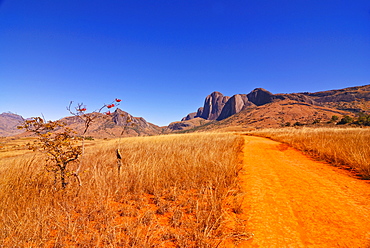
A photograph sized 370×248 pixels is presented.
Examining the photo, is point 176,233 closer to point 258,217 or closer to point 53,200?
point 258,217

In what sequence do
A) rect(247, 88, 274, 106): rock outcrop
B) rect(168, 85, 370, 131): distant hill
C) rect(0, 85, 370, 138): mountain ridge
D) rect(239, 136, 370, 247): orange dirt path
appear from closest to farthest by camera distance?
rect(239, 136, 370, 247): orange dirt path
rect(0, 85, 370, 138): mountain ridge
rect(168, 85, 370, 131): distant hill
rect(247, 88, 274, 106): rock outcrop

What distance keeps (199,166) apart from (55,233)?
11.9 feet

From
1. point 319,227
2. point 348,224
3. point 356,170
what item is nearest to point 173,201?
point 319,227

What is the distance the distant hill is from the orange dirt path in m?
49.7

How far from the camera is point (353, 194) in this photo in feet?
10.3

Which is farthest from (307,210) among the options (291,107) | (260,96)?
(260,96)

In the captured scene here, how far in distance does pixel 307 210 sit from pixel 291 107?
11491 centimetres

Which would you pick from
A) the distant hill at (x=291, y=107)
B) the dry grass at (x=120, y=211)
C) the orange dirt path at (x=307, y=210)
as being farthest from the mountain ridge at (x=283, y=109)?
the orange dirt path at (x=307, y=210)

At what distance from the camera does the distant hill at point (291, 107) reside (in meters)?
76.6

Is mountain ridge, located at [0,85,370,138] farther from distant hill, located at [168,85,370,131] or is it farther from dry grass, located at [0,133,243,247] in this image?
dry grass, located at [0,133,243,247]

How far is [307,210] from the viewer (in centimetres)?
262

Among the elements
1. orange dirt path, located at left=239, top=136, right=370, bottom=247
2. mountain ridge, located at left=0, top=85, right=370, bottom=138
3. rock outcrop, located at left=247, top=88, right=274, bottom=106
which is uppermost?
rock outcrop, located at left=247, top=88, right=274, bottom=106

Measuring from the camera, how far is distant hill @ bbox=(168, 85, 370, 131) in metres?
76.6

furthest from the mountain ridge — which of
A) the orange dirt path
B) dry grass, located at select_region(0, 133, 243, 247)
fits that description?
the orange dirt path
